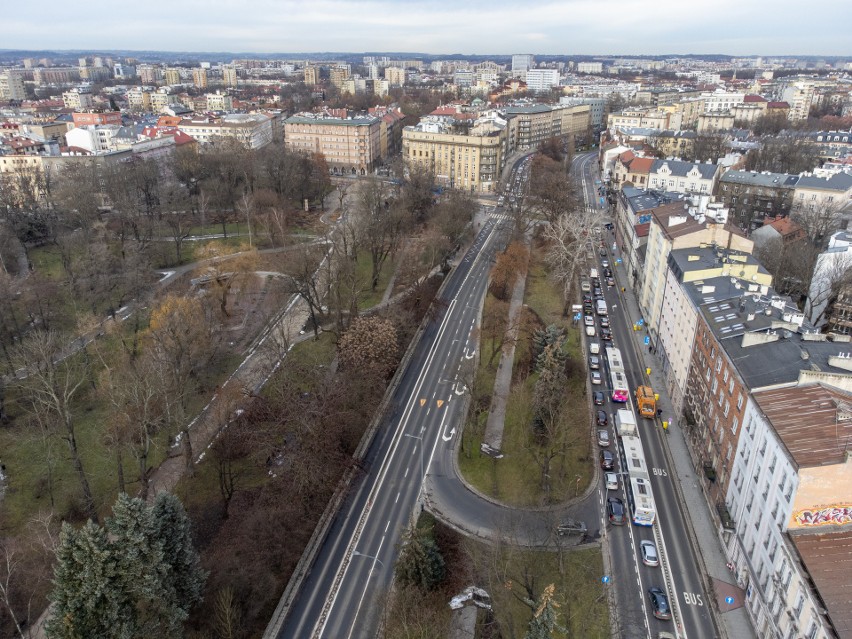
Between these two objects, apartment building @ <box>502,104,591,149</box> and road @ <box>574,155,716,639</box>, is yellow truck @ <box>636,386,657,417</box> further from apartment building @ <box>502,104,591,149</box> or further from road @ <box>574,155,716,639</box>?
apartment building @ <box>502,104,591,149</box>

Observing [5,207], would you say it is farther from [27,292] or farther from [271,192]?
[271,192]

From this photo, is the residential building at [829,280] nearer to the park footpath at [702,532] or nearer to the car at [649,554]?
the park footpath at [702,532]

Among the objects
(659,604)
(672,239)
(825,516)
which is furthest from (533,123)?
(659,604)

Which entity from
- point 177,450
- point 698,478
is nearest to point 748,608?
point 698,478

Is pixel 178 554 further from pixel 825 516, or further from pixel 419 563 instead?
pixel 825 516

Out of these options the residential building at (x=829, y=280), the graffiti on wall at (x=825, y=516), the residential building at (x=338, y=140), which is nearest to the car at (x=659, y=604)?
the graffiti on wall at (x=825, y=516)
